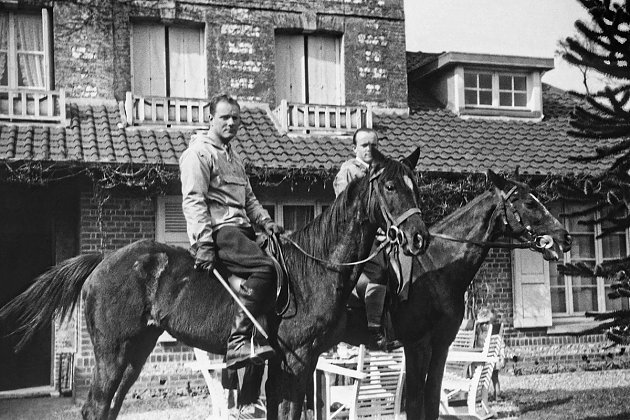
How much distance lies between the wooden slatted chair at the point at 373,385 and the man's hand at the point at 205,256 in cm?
245

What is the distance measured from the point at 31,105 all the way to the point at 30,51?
4.26ft

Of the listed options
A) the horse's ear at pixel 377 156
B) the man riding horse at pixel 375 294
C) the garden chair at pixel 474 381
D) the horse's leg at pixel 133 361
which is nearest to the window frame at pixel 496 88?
the garden chair at pixel 474 381

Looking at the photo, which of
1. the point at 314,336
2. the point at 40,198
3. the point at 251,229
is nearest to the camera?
the point at 314,336

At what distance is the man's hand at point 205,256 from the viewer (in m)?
5.34

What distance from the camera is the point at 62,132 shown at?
11227 millimetres

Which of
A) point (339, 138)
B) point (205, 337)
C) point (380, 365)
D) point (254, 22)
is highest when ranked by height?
point (254, 22)

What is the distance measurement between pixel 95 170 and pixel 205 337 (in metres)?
5.88

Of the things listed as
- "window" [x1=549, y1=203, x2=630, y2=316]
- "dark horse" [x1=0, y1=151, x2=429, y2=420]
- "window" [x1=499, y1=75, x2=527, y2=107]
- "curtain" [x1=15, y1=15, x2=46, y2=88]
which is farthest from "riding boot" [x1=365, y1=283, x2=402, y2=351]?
"window" [x1=499, y1=75, x2=527, y2=107]

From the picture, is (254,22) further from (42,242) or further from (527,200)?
(527,200)

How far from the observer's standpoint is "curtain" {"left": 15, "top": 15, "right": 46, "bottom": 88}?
1223 centimetres

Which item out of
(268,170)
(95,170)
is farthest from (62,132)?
(268,170)

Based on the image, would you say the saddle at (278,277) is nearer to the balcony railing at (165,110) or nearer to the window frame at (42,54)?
the balcony railing at (165,110)

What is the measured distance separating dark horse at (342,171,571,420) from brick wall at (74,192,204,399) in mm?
5357

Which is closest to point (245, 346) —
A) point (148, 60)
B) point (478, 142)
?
point (148, 60)
